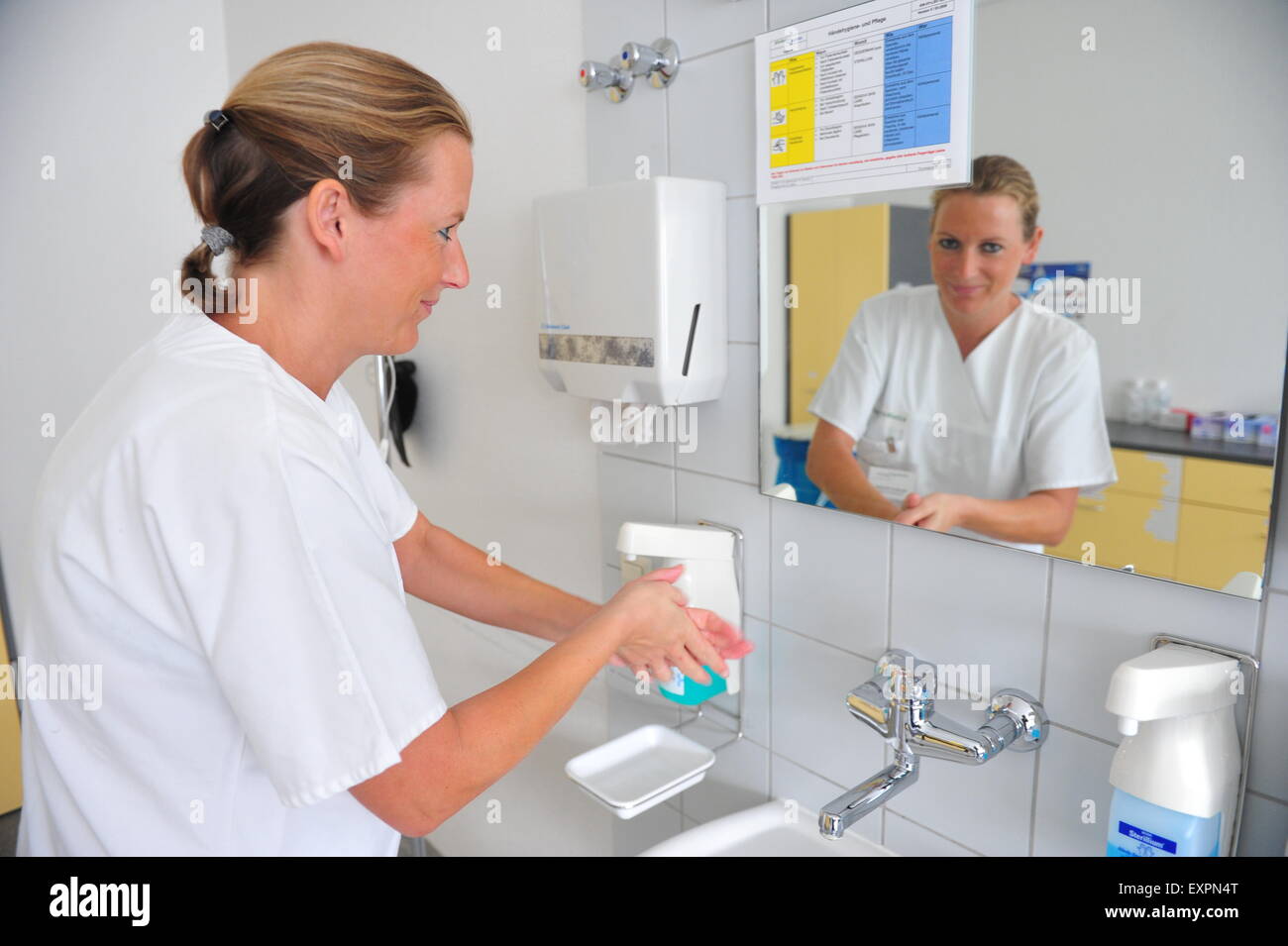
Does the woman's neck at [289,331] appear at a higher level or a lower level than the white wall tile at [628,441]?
higher

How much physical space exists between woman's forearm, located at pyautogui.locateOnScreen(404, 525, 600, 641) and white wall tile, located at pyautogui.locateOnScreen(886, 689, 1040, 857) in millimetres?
490

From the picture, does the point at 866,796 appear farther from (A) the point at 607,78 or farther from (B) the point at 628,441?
(A) the point at 607,78

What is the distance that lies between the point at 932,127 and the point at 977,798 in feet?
2.35

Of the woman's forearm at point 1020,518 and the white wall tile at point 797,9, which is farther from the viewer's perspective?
the white wall tile at point 797,9

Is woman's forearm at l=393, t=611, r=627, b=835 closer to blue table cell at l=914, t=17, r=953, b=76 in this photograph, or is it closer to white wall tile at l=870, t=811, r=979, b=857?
white wall tile at l=870, t=811, r=979, b=857

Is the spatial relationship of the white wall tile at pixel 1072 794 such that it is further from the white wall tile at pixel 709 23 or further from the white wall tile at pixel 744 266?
the white wall tile at pixel 709 23

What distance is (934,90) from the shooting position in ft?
2.93

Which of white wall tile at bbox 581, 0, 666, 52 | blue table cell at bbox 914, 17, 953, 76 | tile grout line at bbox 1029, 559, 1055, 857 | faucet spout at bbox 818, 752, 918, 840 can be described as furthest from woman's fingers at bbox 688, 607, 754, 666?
white wall tile at bbox 581, 0, 666, 52

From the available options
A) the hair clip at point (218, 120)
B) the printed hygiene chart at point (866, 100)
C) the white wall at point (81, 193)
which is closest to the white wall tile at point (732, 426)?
the printed hygiene chart at point (866, 100)

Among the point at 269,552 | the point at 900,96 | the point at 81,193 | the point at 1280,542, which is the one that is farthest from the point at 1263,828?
the point at 81,193

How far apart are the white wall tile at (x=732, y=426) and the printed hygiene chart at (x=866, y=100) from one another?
0.22 meters

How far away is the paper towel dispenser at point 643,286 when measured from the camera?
43.3 inches
